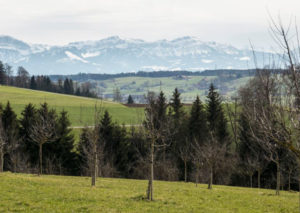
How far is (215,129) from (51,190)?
51.5 metres

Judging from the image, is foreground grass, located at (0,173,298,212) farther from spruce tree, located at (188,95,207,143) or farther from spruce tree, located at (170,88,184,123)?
spruce tree, located at (170,88,184,123)

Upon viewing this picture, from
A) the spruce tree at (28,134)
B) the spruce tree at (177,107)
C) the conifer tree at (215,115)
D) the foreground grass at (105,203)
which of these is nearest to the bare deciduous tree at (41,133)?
the spruce tree at (28,134)

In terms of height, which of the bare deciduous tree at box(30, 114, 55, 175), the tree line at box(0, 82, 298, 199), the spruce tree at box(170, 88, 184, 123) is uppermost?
the spruce tree at box(170, 88, 184, 123)

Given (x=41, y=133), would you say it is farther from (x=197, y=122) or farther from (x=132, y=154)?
(x=197, y=122)

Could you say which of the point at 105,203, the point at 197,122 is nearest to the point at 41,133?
the point at 105,203

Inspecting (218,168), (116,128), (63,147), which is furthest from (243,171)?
(63,147)

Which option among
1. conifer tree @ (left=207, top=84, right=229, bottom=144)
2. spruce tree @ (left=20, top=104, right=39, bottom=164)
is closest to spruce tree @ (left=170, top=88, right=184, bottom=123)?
conifer tree @ (left=207, top=84, right=229, bottom=144)

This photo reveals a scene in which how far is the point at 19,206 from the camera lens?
19.1m

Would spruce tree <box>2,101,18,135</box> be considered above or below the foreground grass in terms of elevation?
above

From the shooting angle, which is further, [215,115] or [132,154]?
[215,115]

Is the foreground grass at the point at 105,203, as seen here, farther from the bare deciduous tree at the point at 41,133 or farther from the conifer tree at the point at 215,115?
the conifer tree at the point at 215,115

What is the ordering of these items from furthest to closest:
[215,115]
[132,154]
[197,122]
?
[215,115]
[197,122]
[132,154]

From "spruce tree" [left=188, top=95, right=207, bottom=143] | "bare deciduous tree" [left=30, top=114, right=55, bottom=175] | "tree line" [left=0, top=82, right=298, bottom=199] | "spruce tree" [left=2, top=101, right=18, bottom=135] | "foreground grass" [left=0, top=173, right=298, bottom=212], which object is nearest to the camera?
"foreground grass" [left=0, top=173, right=298, bottom=212]

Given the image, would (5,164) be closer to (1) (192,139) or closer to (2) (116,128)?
(2) (116,128)
